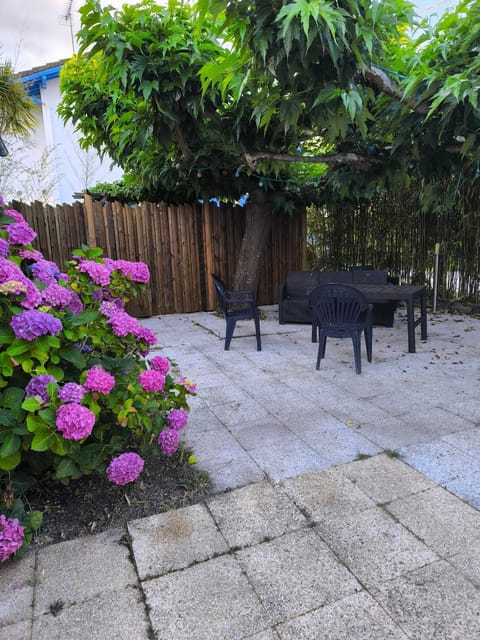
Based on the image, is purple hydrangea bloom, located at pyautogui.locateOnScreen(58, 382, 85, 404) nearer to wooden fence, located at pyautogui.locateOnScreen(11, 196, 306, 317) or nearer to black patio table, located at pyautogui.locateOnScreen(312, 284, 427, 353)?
black patio table, located at pyautogui.locateOnScreen(312, 284, 427, 353)

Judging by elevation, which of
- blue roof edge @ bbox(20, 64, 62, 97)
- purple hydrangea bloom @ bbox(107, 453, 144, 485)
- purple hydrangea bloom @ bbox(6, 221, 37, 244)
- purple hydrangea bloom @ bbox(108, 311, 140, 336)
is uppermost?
blue roof edge @ bbox(20, 64, 62, 97)

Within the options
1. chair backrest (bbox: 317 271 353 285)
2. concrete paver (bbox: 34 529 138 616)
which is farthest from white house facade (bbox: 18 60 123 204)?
concrete paver (bbox: 34 529 138 616)

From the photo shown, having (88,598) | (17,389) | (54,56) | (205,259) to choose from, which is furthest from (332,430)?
(54,56)

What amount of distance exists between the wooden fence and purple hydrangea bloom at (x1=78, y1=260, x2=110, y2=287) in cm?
436

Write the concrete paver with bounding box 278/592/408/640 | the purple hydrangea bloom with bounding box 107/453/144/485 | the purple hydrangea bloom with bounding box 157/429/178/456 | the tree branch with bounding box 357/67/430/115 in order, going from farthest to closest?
the tree branch with bounding box 357/67/430/115 < the purple hydrangea bloom with bounding box 157/429/178/456 < the purple hydrangea bloom with bounding box 107/453/144/485 < the concrete paver with bounding box 278/592/408/640

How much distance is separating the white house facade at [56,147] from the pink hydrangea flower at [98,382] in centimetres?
1012

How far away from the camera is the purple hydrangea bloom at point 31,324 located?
59.0 inches

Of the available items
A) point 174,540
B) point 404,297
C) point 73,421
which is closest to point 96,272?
point 73,421

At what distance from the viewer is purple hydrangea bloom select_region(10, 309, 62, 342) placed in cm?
150

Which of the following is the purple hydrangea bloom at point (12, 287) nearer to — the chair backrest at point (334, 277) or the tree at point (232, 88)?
the tree at point (232, 88)

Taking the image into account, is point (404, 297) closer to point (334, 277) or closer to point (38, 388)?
point (334, 277)

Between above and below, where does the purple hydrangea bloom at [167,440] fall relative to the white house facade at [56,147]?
below

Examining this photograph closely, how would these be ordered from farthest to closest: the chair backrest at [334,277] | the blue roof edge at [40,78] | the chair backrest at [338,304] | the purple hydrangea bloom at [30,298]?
the blue roof edge at [40,78] → the chair backrest at [334,277] → the chair backrest at [338,304] → the purple hydrangea bloom at [30,298]

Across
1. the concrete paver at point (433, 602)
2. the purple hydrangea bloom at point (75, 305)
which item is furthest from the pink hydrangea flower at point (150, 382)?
the concrete paver at point (433, 602)
